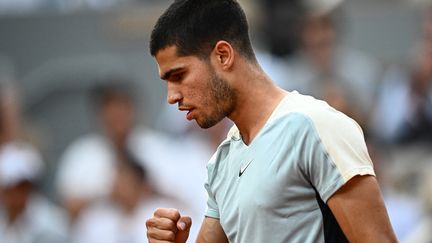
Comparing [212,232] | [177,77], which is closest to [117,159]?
[212,232]

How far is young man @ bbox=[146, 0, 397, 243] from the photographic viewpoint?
3047mm

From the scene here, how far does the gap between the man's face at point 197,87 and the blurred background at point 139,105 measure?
275cm

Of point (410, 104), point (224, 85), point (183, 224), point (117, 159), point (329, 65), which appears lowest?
point (117, 159)

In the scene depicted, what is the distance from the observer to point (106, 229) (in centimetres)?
683

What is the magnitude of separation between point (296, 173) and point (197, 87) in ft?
1.51

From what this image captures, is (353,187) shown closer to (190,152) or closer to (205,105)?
(205,105)

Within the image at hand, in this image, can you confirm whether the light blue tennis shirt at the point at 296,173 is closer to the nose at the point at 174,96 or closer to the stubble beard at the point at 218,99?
the stubble beard at the point at 218,99

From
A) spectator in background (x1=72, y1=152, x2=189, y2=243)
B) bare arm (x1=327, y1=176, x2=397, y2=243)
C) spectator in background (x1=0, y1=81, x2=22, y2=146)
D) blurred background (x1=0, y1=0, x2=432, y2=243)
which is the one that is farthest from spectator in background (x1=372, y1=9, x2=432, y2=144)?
bare arm (x1=327, y1=176, x2=397, y2=243)

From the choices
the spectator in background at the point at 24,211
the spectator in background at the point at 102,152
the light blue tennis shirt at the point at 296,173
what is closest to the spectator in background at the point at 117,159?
the spectator in background at the point at 102,152

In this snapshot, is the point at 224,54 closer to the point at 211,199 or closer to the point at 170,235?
the point at 211,199

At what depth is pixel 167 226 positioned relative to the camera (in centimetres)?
348

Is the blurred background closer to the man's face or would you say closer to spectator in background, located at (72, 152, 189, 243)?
spectator in background, located at (72, 152, 189, 243)

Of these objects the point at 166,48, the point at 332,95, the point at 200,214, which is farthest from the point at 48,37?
the point at 166,48

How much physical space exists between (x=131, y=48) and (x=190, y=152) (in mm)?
1539
